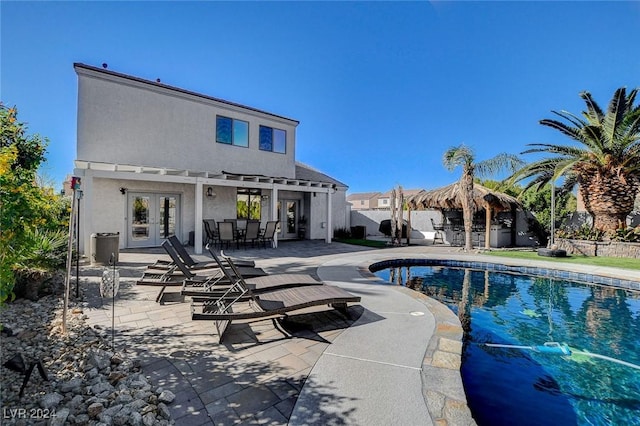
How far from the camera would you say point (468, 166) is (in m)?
14.8

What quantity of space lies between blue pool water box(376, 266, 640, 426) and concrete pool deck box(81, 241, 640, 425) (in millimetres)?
734

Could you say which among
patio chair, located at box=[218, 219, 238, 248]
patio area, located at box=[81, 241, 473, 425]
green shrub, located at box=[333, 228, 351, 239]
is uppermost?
patio chair, located at box=[218, 219, 238, 248]

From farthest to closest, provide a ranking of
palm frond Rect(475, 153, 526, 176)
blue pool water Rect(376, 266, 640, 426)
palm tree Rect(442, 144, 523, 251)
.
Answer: palm frond Rect(475, 153, 526, 176) → palm tree Rect(442, 144, 523, 251) → blue pool water Rect(376, 266, 640, 426)

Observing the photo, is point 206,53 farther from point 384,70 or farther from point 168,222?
point 384,70

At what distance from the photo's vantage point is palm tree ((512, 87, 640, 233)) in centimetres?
1316

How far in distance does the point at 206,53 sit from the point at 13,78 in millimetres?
6252

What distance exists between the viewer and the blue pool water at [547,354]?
3430mm

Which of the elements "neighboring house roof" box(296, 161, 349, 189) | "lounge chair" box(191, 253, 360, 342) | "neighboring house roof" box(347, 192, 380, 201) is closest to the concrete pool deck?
"lounge chair" box(191, 253, 360, 342)

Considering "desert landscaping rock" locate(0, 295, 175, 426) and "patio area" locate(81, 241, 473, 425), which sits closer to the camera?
"desert landscaping rock" locate(0, 295, 175, 426)

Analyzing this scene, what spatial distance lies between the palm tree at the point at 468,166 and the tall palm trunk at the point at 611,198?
3407 millimetres

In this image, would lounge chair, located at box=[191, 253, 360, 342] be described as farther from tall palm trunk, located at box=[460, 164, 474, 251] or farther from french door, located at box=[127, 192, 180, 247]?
tall palm trunk, located at box=[460, 164, 474, 251]

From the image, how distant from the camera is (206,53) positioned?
12.3 metres

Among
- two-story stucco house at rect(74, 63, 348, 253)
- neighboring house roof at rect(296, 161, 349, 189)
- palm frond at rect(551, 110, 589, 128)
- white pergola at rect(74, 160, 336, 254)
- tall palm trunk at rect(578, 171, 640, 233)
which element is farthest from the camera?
neighboring house roof at rect(296, 161, 349, 189)

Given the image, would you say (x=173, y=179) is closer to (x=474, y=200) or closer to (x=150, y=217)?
(x=150, y=217)
